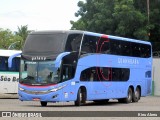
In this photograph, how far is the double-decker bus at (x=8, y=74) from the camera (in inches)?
1307

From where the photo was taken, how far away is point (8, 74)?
33.7m

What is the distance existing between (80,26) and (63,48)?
25975 millimetres

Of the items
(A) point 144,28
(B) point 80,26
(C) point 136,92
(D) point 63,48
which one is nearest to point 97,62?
(D) point 63,48

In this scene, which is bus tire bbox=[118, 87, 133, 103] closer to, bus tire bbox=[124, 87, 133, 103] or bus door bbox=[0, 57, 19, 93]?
bus tire bbox=[124, 87, 133, 103]

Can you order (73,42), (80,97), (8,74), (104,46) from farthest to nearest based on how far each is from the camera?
(8,74) < (104,46) < (80,97) < (73,42)

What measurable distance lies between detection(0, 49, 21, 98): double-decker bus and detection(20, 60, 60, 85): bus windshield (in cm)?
824

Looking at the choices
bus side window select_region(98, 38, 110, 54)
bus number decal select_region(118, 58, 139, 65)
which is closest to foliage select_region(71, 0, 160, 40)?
bus number decal select_region(118, 58, 139, 65)

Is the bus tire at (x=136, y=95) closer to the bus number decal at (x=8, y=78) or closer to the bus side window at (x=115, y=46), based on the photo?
the bus side window at (x=115, y=46)

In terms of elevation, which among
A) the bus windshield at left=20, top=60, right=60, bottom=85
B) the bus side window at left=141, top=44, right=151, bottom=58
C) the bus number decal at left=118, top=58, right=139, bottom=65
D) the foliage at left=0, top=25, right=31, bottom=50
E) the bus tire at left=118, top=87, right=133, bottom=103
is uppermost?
the foliage at left=0, top=25, right=31, bottom=50

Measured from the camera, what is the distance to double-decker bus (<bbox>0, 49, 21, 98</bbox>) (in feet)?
109

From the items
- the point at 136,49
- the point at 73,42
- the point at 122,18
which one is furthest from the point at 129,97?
the point at 122,18

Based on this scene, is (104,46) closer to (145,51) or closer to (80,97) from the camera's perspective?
(80,97)

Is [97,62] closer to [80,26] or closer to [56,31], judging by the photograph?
[56,31]

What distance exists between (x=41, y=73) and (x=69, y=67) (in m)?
1.42
